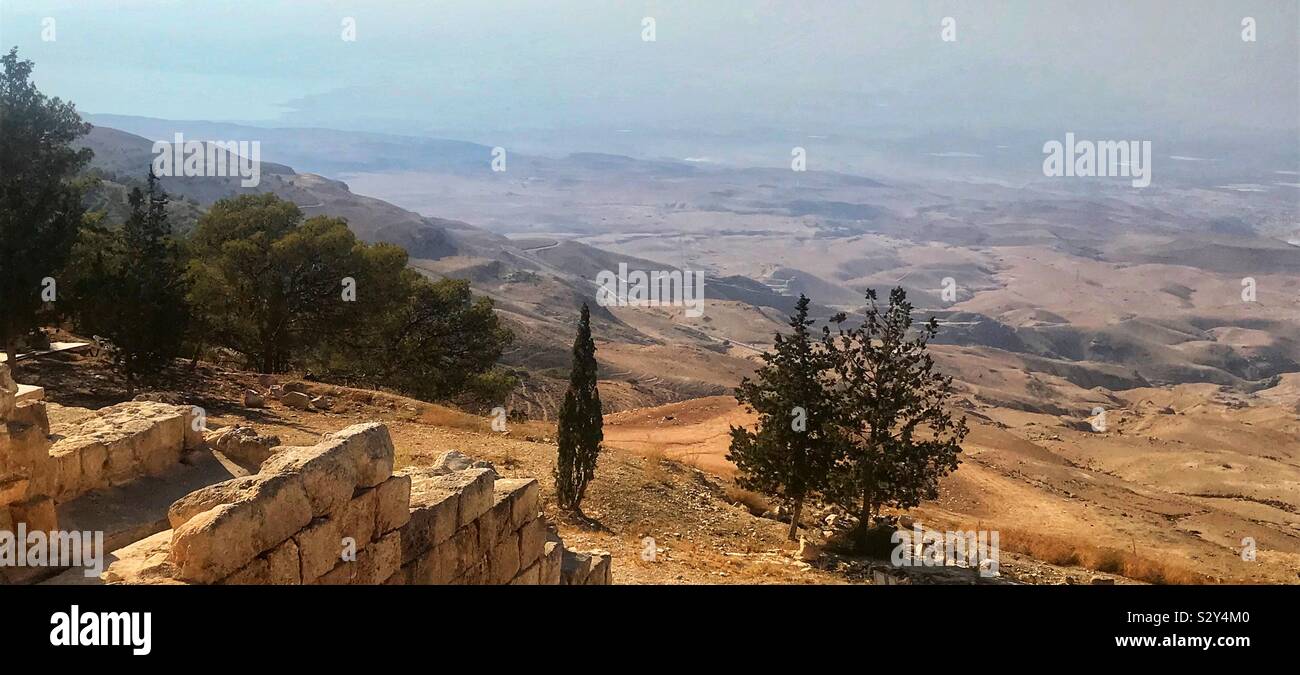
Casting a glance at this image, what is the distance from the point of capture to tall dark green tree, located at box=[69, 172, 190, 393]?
1675cm

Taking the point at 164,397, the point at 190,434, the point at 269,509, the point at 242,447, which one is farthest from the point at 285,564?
the point at 164,397

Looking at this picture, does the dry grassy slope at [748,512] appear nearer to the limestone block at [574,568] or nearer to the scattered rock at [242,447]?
the limestone block at [574,568]

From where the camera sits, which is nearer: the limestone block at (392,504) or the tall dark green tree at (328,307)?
the limestone block at (392,504)

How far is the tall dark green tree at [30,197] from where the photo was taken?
16.6 metres

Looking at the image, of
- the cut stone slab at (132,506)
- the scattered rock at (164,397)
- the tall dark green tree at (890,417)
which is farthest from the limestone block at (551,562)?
the scattered rock at (164,397)

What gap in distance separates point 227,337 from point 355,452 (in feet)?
66.5

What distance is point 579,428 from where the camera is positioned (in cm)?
1509

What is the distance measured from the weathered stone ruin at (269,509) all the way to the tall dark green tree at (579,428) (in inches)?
173

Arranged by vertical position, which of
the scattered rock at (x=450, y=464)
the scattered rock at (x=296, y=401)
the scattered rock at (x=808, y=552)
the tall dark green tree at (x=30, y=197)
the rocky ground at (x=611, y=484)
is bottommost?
the scattered rock at (x=808, y=552)

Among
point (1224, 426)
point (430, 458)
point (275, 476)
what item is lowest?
point (1224, 426)

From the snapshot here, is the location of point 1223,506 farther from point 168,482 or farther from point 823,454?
point 168,482

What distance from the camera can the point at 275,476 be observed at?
5.74 meters

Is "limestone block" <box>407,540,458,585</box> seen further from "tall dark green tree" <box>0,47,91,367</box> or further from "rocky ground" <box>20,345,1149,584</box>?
"tall dark green tree" <box>0,47,91,367</box>
